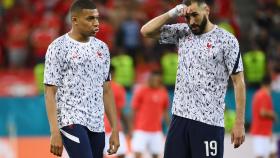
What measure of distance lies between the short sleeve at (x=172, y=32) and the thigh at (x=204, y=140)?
87cm

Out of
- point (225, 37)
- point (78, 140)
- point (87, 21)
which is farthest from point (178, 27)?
point (78, 140)

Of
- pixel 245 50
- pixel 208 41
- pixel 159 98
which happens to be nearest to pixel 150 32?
pixel 208 41

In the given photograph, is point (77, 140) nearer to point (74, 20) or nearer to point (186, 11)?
point (74, 20)

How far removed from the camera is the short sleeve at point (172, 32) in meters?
9.95

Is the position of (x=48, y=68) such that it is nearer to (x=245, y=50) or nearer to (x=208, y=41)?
(x=208, y=41)

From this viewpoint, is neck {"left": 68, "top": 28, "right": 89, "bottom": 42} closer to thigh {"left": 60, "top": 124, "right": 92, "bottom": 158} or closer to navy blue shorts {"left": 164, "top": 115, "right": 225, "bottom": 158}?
thigh {"left": 60, "top": 124, "right": 92, "bottom": 158}

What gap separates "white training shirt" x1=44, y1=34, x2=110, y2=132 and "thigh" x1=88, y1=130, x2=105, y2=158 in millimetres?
70

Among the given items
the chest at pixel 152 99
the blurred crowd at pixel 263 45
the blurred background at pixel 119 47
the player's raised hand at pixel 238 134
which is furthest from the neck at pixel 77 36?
the blurred crowd at pixel 263 45

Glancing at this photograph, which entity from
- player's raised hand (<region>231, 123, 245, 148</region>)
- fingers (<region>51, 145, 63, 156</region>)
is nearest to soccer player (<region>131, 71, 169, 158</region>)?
player's raised hand (<region>231, 123, 245, 148</region>)

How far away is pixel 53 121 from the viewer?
927 cm

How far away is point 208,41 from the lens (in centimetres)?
970

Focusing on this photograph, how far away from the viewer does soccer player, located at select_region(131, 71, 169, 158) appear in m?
17.3

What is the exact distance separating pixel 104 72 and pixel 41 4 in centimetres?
1559

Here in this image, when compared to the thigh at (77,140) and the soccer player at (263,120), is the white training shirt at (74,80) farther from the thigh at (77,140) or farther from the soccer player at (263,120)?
the soccer player at (263,120)
